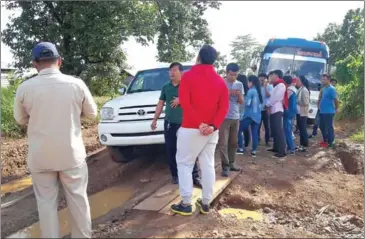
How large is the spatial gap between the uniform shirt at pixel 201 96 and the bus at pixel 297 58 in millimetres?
8464

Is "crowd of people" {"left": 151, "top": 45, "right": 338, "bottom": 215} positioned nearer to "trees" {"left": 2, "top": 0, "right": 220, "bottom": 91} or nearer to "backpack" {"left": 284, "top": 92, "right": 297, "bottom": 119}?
"backpack" {"left": 284, "top": 92, "right": 297, "bottom": 119}

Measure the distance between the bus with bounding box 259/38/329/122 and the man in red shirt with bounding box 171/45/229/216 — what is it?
8451mm

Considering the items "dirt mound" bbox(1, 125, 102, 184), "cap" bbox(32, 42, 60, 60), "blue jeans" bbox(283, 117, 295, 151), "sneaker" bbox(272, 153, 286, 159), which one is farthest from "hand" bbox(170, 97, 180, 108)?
"dirt mound" bbox(1, 125, 102, 184)

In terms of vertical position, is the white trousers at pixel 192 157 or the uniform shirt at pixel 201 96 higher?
the uniform shirt at pixel 201 96

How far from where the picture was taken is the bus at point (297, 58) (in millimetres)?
12156

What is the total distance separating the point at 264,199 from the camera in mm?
5309

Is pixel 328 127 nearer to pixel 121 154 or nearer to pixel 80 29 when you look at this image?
pixel 121 154

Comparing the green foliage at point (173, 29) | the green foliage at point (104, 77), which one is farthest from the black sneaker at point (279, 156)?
the green foliage at point (173, 29)

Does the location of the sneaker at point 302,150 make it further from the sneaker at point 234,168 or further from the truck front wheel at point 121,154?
the truck front wheel at point 121,154

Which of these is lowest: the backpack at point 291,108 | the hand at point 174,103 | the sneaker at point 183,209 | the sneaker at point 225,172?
the sneaker at point 225,172

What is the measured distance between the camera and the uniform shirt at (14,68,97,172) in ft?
10.8

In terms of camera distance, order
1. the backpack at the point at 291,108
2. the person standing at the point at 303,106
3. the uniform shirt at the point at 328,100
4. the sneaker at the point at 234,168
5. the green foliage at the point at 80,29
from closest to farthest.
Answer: the sneaker at the point at 234,168 < the backpack at the point at 291,108 < the person standing at the point at 303,106 < the uniform shirt at the point at 328,100 < the green foliage at the point at 80,29

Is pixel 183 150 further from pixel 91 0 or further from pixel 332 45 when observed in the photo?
pixel 332 45

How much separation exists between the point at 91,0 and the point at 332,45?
1448 inches
